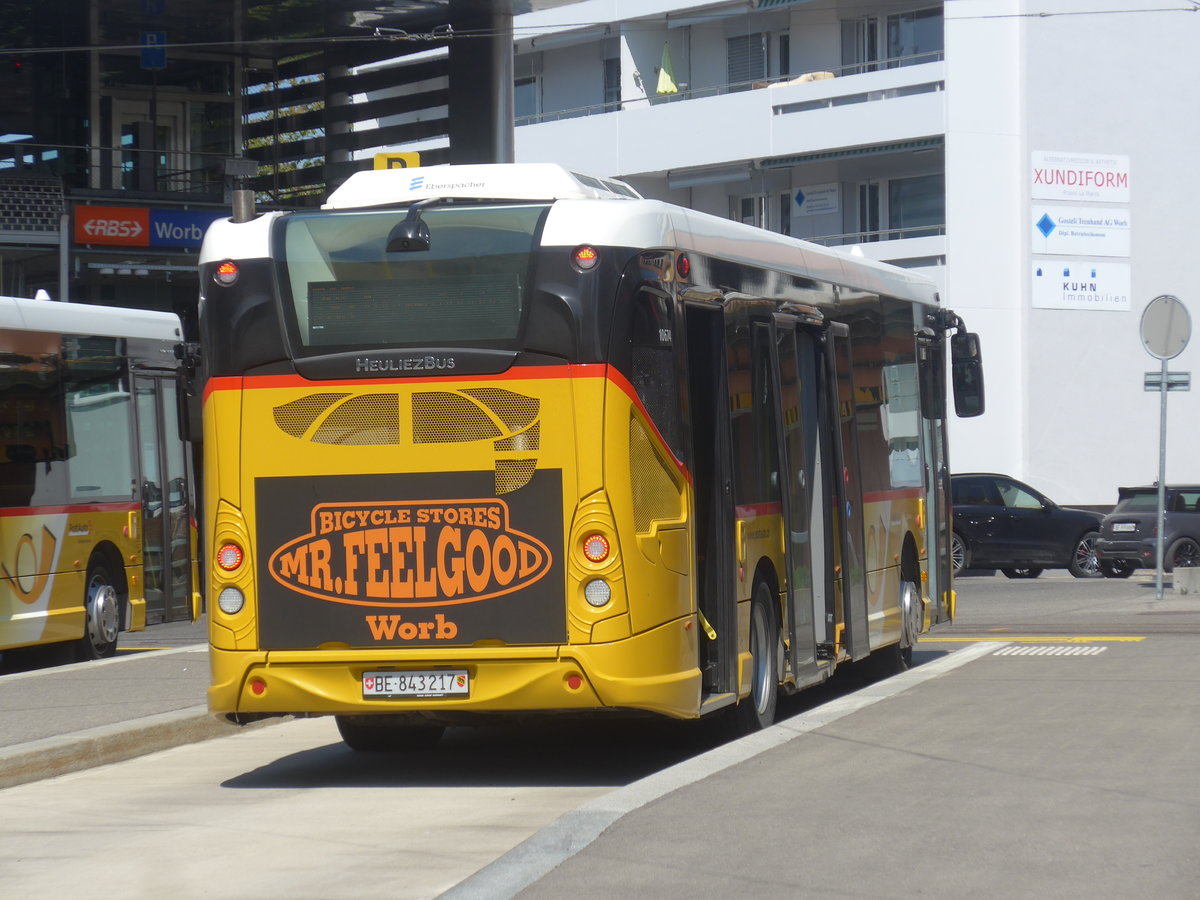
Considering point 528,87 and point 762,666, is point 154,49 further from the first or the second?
point 762,666

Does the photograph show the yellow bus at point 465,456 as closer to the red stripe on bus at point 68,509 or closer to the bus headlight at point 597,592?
the bus headlight at point 597,592

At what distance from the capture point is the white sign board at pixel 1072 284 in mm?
38688

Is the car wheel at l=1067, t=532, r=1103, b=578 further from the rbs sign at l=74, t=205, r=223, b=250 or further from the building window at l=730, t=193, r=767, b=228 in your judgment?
the building window at l=730, t=193, r=767, b=228

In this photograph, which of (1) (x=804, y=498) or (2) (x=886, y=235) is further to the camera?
(2) (x=886, y=235)

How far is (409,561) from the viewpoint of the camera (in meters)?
9.44

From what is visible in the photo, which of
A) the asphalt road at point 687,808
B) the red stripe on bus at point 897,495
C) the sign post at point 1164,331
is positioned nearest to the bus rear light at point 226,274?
the asphalt road at point 687,808

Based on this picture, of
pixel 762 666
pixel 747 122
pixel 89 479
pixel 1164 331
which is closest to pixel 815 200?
pixel 747 122

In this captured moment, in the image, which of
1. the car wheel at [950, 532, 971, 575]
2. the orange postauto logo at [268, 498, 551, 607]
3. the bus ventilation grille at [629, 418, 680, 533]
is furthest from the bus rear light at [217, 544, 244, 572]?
the car wheel at [950, 532, 971, 575]

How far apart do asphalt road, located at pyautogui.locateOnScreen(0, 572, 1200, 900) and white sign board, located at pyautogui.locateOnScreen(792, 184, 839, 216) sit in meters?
30.9

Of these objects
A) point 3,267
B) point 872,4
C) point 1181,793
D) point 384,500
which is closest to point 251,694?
point 384,500

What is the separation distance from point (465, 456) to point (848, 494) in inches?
163

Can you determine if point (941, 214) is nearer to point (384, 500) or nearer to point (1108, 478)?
point (1108, 478)

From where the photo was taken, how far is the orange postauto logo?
9.35m

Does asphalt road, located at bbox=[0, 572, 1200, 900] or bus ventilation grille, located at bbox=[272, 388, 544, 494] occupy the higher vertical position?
bus ventilation grille, located at bbox=[272, 388, 544, 494]
